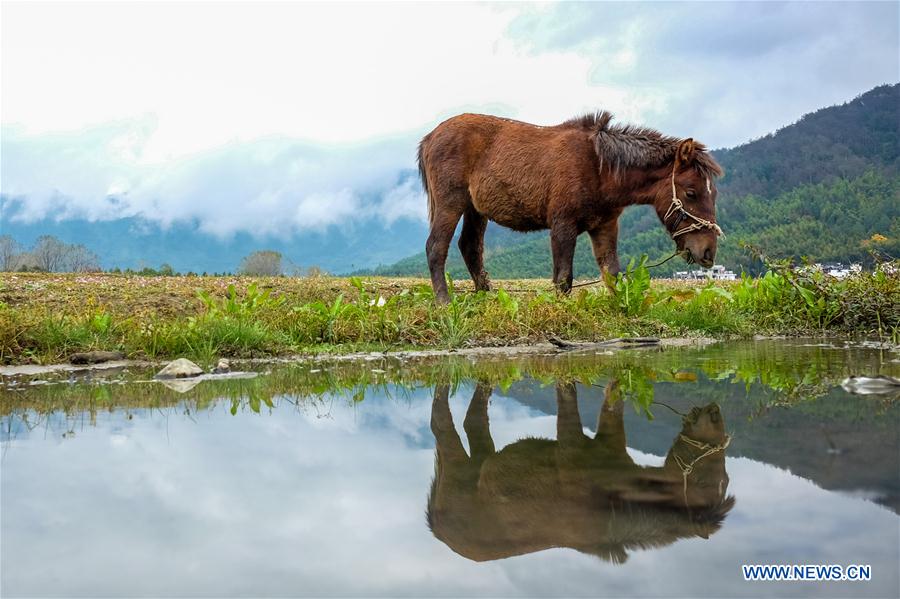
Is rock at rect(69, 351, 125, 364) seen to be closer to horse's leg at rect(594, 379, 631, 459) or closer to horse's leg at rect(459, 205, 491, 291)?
horse's leg at rect(594, 379, 631, 459)

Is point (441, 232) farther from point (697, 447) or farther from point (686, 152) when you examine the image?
point (697, 447)

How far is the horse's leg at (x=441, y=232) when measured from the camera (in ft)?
27.6

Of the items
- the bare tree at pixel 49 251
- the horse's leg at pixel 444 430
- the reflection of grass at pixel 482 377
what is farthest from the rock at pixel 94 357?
the bare tree at pixel 49 251

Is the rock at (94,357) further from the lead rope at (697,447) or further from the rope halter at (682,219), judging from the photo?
the rope halter at (682,219)

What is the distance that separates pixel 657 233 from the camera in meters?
71.4

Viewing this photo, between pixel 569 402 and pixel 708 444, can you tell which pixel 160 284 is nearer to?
pixel 569 402

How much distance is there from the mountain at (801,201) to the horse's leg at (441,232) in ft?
121

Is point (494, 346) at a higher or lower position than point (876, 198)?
lower

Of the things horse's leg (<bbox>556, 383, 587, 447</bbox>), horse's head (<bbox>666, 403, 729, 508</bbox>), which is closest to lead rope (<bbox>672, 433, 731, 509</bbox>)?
horse's head (<bbox>666, 403, 729, 508</bbox>)

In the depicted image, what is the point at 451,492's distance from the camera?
1957 mm

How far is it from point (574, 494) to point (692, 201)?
6034 mm

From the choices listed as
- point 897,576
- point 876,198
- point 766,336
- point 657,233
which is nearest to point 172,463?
point 897,576

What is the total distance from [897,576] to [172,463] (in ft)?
6.51

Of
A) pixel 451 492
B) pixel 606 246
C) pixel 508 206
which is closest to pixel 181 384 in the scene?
pixel 451 492
